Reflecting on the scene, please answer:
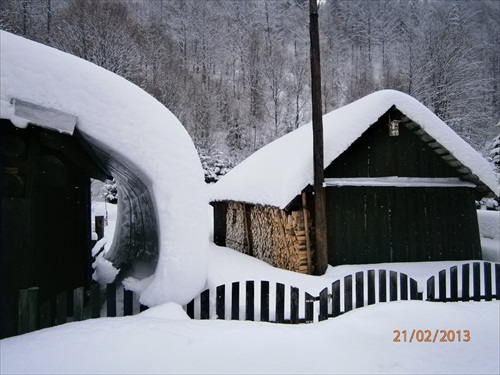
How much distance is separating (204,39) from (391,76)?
75.6 feet

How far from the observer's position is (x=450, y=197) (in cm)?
915

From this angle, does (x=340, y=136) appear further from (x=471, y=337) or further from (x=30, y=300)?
(x=30, y=300)

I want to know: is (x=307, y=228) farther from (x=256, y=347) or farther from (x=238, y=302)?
(x=256, y=347)

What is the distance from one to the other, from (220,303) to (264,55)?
1346 inches

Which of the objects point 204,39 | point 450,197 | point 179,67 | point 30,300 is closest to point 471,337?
point 30,300

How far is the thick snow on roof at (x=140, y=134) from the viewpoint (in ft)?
10.1

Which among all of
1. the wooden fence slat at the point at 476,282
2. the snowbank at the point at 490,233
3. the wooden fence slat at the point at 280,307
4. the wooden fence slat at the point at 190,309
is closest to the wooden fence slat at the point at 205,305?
the wooden fence slat at the point at 190,309

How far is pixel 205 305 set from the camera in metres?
3.86

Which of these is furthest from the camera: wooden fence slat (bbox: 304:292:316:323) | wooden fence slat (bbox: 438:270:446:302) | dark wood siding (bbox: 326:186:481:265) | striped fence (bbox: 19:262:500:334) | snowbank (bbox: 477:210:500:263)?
snowbank (bbox: 477:210:500:263)

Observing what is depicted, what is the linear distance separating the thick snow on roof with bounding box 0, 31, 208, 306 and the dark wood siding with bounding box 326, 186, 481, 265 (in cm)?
558

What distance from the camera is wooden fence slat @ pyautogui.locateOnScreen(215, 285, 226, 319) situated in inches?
153

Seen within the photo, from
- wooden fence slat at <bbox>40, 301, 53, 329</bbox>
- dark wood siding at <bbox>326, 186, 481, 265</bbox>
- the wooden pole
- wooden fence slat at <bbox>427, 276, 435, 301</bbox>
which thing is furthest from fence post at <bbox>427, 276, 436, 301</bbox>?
wooden fence slat at <bbox>40, 301, 53, 329</bbox>

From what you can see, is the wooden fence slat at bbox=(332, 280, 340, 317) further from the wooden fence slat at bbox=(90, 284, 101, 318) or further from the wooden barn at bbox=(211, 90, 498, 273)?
the wooden barn at bbox=(211, 90, 498, 273)
